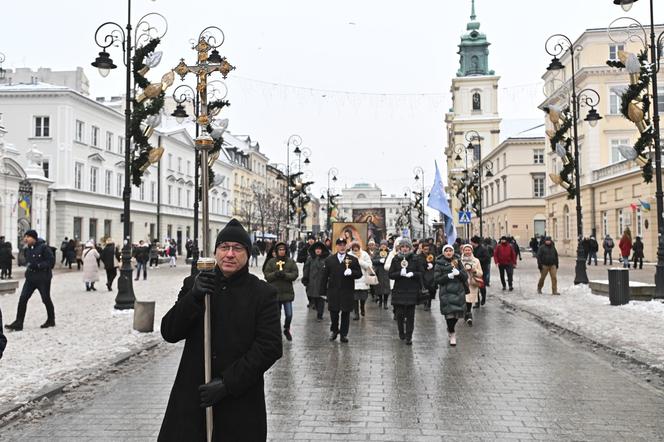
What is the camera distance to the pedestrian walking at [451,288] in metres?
10.7

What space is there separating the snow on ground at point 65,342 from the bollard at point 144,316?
0.15 metres

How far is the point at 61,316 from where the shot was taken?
14141mm

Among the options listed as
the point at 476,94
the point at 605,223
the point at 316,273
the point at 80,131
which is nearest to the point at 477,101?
the point at 476,94

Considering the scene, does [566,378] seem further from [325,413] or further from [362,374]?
[325,413]

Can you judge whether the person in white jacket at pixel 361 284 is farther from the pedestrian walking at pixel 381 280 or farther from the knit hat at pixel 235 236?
the knit hat at pixel 235 236

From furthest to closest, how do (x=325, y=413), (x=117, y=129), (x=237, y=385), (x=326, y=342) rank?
(x=117, y=129) → (x=326, y=342) → (x=325, y=413) → (x=237, y=385)

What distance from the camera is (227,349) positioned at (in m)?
3.42

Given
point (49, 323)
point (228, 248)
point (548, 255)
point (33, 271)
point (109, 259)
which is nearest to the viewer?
point (228, 248)

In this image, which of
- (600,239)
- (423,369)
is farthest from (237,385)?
(600,239)

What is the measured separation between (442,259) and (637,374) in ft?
12.5

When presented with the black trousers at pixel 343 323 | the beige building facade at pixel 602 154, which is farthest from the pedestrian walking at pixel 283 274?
the beige building facade at pixel 602 154

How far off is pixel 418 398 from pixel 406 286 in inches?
155

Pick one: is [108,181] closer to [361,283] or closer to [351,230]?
[351,230]

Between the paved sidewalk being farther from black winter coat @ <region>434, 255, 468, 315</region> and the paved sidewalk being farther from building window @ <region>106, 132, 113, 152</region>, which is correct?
building window @ <region>106, 132, 113, 152</region>
